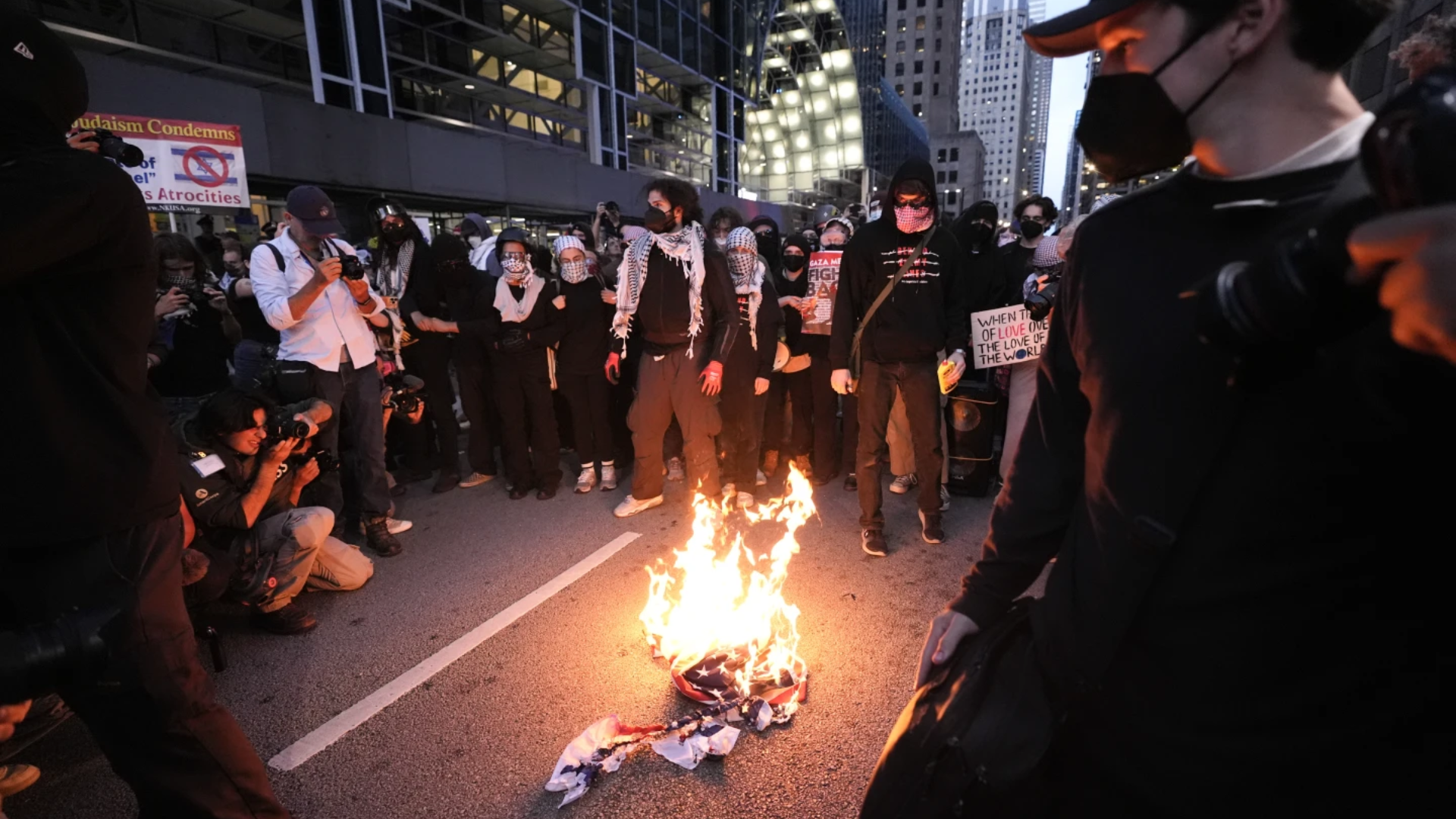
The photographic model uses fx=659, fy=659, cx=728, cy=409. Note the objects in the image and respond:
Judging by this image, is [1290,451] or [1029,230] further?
[1029,230]

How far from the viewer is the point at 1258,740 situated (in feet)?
3.37

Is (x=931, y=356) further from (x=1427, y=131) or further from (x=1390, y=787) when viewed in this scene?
(x=1427, y=131)

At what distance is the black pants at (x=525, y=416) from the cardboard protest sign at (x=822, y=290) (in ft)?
8.05

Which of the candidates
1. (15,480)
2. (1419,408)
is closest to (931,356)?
(1419,408)

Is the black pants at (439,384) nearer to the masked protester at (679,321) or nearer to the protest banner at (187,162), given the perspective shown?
the masked protester at (679,321)

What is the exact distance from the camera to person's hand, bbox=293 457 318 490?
3.96m

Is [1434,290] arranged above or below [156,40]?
below

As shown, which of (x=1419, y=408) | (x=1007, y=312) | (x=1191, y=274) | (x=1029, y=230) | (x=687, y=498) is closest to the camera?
(x=1419, y=408)

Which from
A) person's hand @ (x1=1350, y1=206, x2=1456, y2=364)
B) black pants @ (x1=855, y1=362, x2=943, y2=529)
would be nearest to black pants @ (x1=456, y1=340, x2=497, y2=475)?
black pants @ (x1=855, y1=362, x2=943, y2=529)

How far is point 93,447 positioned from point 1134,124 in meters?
2.71

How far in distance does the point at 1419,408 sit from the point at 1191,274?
37 cm

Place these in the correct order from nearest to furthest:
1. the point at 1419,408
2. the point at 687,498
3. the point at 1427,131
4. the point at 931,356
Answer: the point at 1427,131 → the point at 1419,408 → the point at 931,356 → the point at 687,498

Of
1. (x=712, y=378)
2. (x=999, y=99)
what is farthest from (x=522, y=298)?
(x=999, y=99)

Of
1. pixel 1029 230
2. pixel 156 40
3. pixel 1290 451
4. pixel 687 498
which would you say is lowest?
pixel 687 498
